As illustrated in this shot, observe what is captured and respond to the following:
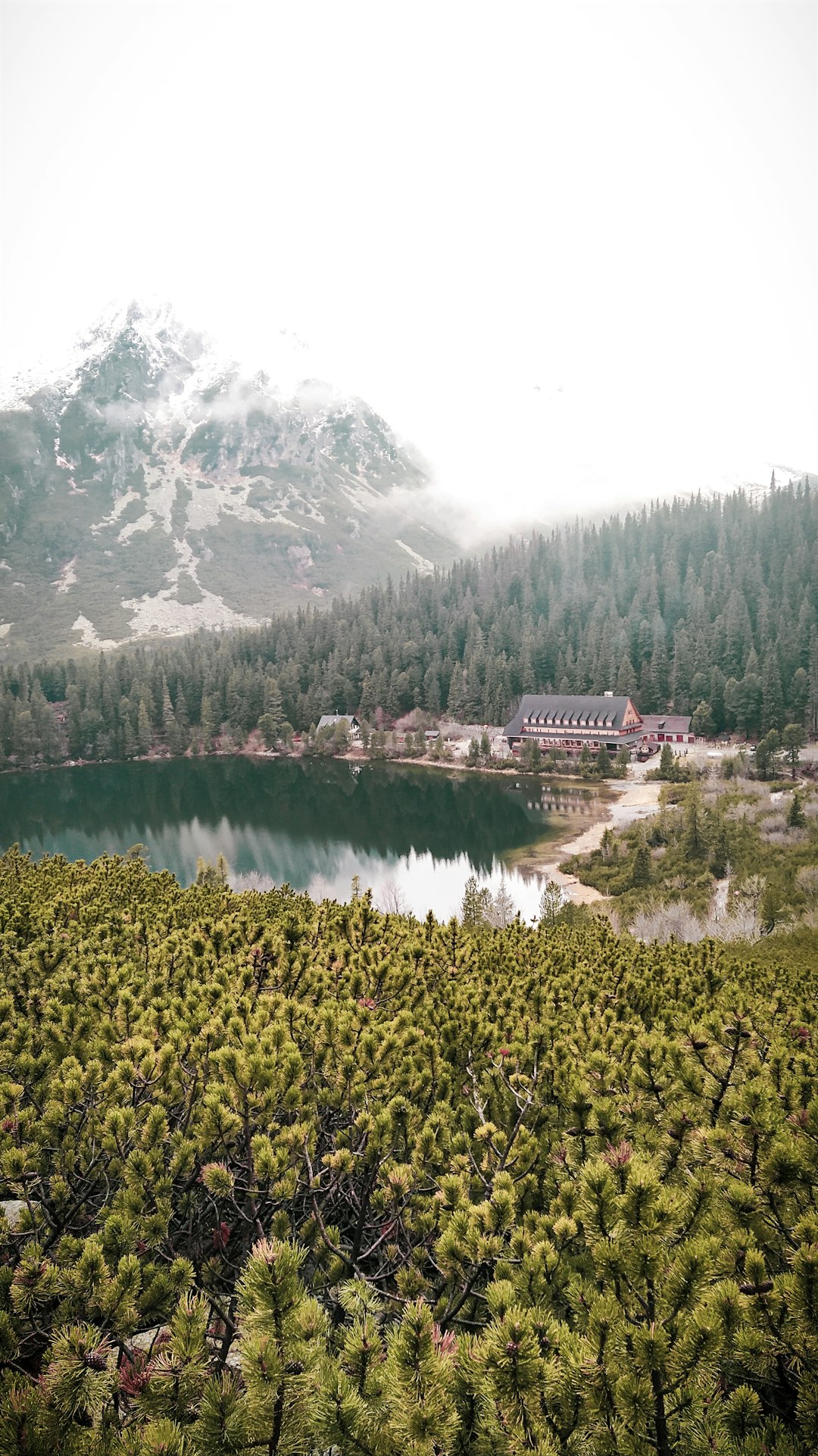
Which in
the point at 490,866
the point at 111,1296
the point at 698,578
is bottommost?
the point at 490,866

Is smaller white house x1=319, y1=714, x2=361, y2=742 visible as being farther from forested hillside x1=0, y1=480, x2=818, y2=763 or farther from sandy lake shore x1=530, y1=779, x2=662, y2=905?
sandy lake shore x1=530, y1=779, x2=662, y2=905

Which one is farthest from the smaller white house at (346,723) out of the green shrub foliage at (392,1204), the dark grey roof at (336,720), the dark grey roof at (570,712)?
the green shrub foliage at (392,1204)

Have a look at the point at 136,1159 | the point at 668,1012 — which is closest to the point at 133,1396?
the point at 136,1159

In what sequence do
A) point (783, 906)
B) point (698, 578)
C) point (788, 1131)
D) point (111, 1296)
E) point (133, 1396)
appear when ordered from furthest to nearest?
point (698, 578)
point (783, 906)
point (788, 1131)
point (111, 1296)
point (133, 1396)

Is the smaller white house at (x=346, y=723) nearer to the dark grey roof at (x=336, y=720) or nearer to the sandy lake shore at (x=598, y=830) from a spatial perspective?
the dark grey roof at (x=336, y=720)

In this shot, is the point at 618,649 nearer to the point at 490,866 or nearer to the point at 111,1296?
the point at 490,866

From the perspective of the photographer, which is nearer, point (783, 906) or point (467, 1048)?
point (467, 1048)

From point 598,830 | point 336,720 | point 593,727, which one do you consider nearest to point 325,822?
point 598,830
